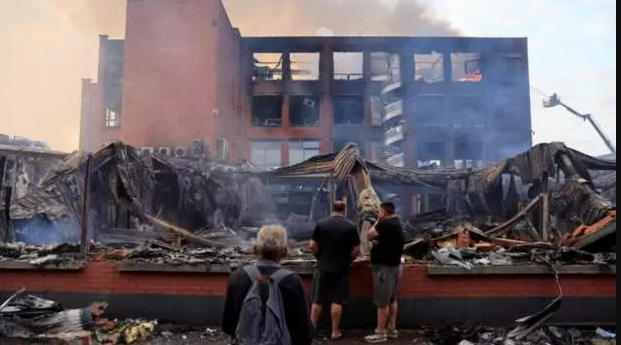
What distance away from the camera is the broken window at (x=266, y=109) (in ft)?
127

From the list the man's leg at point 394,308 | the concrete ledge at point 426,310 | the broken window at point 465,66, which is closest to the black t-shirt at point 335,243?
the man's leg at point 394,308

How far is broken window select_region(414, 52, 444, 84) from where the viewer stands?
3891cm

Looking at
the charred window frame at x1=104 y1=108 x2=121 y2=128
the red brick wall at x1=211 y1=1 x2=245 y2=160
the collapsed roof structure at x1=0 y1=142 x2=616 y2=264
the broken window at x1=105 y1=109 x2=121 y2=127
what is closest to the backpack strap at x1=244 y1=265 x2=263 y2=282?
the collapsed roof structure at x1=0 y1=142 x2=616 y2=264

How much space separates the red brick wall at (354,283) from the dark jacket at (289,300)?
392 centimetres

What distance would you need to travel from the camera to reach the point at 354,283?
7.35 metres

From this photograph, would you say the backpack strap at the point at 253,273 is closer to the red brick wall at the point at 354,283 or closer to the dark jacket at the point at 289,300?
the dark jacket at the point at 289,300

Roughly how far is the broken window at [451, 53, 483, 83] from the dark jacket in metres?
37.3

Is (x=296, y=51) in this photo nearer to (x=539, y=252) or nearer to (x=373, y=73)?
(x=373, y=73)

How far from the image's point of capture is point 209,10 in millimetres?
32000

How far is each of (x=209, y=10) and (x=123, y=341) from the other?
2810cm

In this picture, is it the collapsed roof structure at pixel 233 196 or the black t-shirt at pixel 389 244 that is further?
the collapsed roof structure at pixel 233 196

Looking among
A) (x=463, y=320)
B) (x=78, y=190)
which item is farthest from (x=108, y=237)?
(x=463, y=320)

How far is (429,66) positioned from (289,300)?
38.2 m

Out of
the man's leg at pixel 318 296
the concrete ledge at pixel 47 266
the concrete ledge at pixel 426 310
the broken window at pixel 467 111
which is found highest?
the broken window at pixel 467 111
